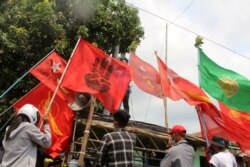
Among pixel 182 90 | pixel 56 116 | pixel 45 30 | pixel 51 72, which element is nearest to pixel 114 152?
pixel 56 116

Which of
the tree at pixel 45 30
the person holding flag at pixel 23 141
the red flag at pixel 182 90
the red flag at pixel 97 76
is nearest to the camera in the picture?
the person holding flag at pixel 23 141

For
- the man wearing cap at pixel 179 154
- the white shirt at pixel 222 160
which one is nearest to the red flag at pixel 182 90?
the white shirt at pixel 222 160

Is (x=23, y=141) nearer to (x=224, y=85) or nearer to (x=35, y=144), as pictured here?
(x=35, y=144)

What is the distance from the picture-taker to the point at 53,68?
7.36 meters

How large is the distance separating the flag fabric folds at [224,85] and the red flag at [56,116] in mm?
2841

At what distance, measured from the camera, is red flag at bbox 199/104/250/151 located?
24.9 ft

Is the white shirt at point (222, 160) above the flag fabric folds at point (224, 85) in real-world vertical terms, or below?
below

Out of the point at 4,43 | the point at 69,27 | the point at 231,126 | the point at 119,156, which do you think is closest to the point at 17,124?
the point at 119,156

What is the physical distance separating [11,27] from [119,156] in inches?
265

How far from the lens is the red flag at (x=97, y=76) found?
6773 mm

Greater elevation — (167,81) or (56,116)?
(167,81)

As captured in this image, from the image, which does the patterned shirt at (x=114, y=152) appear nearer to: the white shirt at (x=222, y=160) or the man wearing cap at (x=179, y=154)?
the man wearing cap at (x=179, y=154)

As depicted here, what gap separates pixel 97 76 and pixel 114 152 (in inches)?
112

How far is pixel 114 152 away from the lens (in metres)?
4.34
